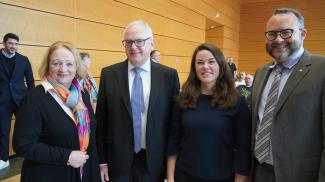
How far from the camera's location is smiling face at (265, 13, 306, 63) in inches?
68.0

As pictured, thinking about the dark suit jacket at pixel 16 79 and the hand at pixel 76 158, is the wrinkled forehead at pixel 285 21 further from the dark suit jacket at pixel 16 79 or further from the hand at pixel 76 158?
the dark suit jacket at pixel 16 79

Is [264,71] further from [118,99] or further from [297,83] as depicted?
[118,99]

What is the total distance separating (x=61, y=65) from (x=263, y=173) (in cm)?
149

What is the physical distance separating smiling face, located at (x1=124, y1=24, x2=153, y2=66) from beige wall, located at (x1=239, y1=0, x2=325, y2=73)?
1471 cm

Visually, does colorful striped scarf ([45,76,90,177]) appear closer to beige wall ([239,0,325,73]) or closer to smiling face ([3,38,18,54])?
smiling face ([3,38,18,54])

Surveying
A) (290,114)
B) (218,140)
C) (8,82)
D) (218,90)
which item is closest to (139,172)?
(218,140)

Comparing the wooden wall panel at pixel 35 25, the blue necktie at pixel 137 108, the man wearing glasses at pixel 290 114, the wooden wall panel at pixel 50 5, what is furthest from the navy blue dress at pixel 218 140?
the wooden wall panel at pixel 50 5

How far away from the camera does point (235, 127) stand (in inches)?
73.4

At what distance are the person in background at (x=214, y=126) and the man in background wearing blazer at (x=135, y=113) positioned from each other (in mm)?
185

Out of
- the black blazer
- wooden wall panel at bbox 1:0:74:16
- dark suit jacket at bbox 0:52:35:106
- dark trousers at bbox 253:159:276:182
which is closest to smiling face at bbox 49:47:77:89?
the black blazer

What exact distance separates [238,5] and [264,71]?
14774mm

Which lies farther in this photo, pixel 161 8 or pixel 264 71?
pixel 161 8

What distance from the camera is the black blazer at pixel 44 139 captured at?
1.65 meters

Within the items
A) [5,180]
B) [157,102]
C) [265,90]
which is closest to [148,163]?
[157,102]
